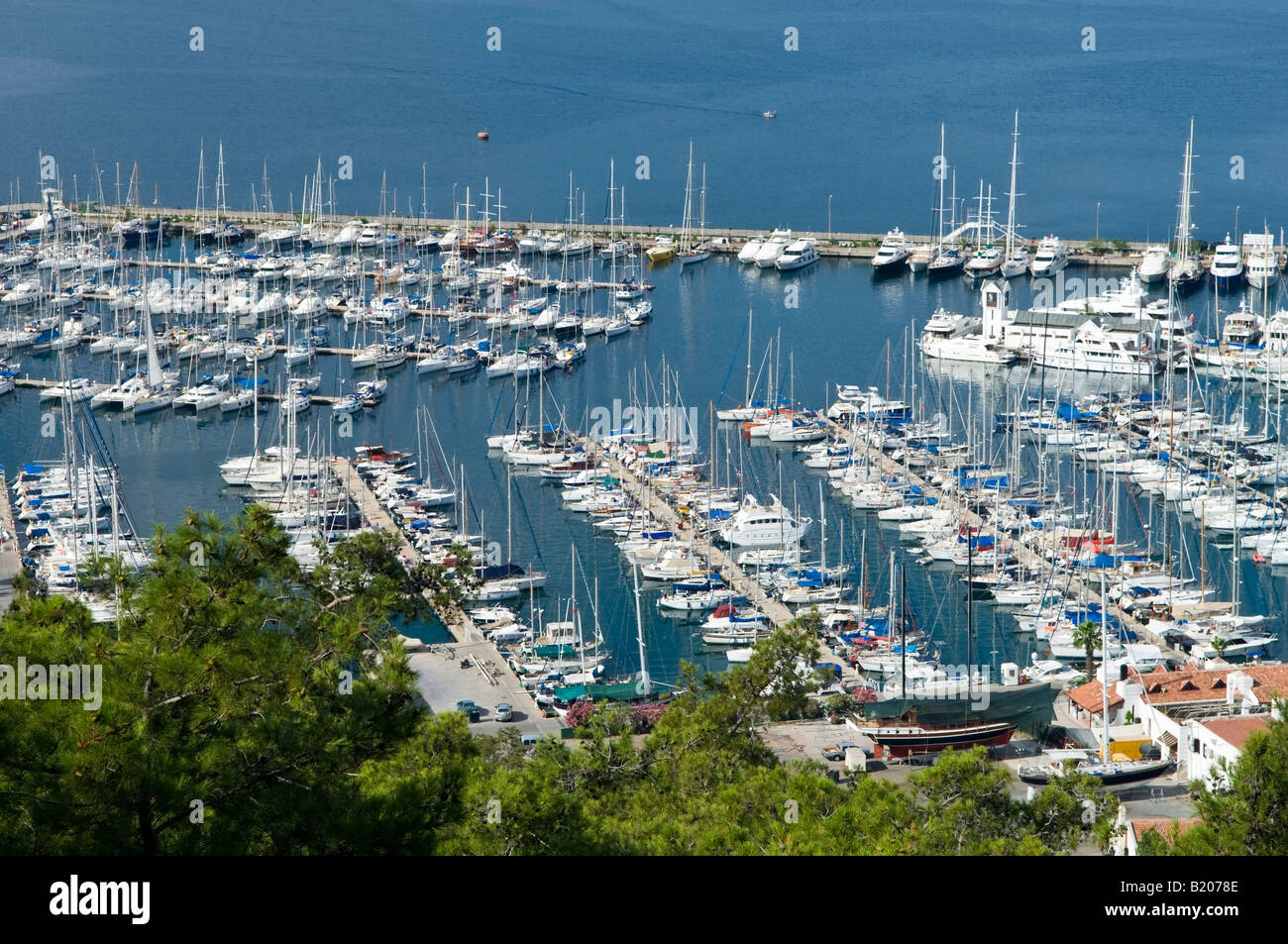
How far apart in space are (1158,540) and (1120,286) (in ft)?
87.9

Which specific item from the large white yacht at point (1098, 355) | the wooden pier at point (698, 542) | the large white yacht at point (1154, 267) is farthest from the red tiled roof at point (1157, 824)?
the large white yacht at point (1154, 267)

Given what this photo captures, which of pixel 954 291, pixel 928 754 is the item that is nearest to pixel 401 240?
pixel 954 291

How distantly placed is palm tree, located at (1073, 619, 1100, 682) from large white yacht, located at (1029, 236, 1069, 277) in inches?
1515

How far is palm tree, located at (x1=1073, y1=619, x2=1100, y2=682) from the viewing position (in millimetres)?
30094

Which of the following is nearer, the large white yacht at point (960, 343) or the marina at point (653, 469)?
the marina at point (653, 469)

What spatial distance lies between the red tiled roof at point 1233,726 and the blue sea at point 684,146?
27.2 feet

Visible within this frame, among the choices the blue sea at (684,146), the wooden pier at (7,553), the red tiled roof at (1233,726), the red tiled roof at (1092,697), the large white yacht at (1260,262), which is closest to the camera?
the red tiled roof at (1233,726)

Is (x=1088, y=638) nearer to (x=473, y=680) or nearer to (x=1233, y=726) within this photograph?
(x=1233, y=726)

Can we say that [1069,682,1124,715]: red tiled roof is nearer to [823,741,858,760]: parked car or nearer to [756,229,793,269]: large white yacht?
[823,741,858,760]: parked car

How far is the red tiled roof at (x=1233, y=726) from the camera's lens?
24.2 meters

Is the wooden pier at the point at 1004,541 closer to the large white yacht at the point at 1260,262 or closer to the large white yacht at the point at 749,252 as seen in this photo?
the large white yacht at the point at 1260,262

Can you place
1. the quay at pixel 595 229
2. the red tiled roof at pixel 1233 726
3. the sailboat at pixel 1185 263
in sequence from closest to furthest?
1. the red tiled roof at pixel 1233 726
2. the sailboat at pixel 1185 263
3. the quay at pixel 595 229

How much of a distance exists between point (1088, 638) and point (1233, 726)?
556 centimetres

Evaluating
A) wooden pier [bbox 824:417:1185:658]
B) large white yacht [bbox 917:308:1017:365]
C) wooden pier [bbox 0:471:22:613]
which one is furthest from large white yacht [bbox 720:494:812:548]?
large white yacht [bbox 917:308:1017:365]
